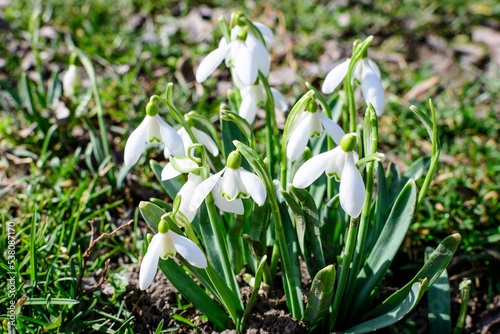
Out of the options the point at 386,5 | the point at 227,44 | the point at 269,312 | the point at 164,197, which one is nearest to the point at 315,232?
the point at 269,312

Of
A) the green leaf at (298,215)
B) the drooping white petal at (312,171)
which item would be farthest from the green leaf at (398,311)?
the drooping white petal at (312,171)

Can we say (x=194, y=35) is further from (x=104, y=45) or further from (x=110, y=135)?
(x=110, y=135)

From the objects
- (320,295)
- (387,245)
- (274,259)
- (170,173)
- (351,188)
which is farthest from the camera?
(274,259)

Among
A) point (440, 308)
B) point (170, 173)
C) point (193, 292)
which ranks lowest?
point (440, 308)

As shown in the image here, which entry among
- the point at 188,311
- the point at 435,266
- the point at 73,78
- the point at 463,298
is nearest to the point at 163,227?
the point at 188,311

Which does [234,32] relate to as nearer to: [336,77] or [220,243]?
[336,77]

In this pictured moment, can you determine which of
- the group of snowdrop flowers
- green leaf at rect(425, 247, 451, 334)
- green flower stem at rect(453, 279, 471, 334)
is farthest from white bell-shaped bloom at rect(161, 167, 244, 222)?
green leaf at rect(425, 247, 451, 334)

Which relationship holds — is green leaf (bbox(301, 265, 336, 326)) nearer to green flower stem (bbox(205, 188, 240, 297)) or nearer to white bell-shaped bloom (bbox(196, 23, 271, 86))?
green flower stem (bbox(205, 188, 240, 297))
